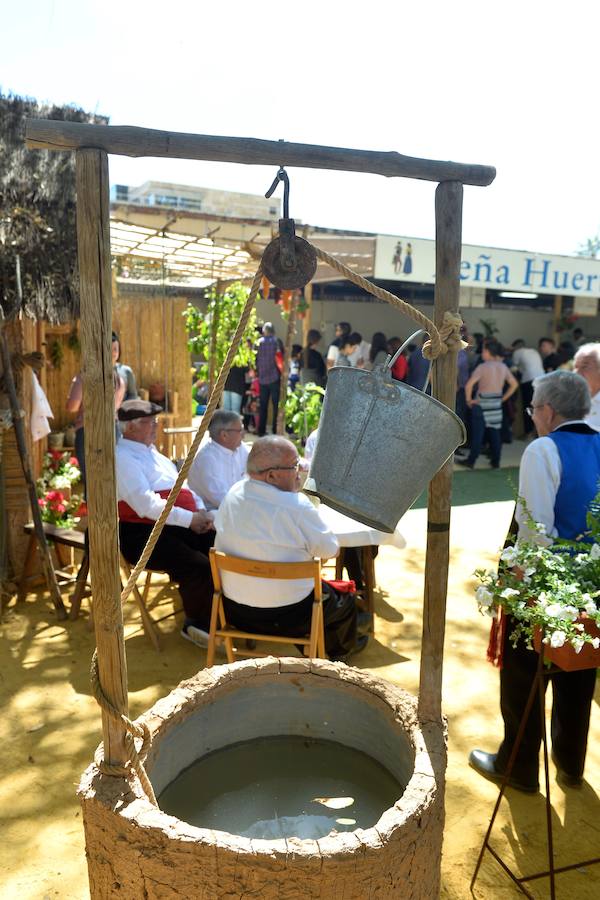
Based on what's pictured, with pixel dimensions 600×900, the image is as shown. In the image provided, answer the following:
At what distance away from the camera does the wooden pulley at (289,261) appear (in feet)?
5.21

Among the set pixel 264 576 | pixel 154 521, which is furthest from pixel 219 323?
pixel 264 576

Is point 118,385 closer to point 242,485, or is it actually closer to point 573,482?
point 242,485

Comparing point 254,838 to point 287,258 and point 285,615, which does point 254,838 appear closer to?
point 287,258

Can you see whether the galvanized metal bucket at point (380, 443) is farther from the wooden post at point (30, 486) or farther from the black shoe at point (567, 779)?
the wooden post at point (30, 486)

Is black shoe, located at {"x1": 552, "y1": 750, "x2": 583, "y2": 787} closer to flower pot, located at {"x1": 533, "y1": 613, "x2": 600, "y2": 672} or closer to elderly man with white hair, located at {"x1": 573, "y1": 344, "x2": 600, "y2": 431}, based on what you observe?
flower pot, located at {"x1": 533, "y1": 613, "x2": 600, "y2": 672}

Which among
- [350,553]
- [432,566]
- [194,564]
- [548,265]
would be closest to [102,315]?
[432,566]

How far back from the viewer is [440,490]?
6.17ft

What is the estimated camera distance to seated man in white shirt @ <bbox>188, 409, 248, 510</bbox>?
4.71 meters

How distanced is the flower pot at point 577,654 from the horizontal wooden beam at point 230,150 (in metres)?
1.47

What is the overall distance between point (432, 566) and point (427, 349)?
632 millimetres

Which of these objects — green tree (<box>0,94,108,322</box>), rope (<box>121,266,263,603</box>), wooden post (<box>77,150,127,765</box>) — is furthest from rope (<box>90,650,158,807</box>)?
green tree (<box>0,94,108,322</box>)

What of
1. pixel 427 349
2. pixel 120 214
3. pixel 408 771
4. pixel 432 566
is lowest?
pixel 408 771

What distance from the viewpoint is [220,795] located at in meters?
2.07

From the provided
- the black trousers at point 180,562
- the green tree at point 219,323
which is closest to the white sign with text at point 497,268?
the green tree at point 219,323
